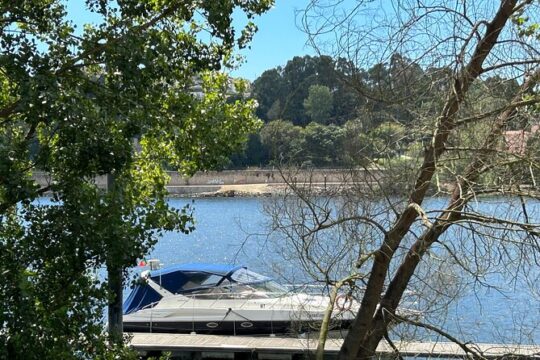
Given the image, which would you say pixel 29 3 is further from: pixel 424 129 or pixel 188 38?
pixel 424 129

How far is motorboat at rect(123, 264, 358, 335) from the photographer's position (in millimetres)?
13367

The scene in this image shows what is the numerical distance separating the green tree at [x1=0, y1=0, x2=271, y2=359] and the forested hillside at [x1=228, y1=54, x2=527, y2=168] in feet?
2.71

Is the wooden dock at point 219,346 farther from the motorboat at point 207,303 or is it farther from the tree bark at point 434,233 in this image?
the tree bark at point 434,233

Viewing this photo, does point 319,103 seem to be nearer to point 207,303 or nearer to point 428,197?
point 428,197

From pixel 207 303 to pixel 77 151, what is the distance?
9.70m

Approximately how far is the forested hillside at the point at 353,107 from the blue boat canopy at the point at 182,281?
8051 millimetres

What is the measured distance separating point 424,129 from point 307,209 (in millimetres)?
1357

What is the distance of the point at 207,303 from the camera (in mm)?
13938

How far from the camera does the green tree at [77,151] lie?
4.27m

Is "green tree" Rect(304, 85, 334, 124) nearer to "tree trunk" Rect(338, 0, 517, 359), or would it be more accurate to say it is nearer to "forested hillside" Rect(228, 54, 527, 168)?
"forested hillside" Rect(228, 54, 527, 168)

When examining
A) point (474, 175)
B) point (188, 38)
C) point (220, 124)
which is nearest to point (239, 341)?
point (220, 124)

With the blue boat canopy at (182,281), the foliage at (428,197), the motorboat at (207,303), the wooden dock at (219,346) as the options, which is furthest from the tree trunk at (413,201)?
the blue boat canopy at (182,281)

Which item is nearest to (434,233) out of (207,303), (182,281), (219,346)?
A: (219,346)

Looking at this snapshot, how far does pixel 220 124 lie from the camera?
670 cm
